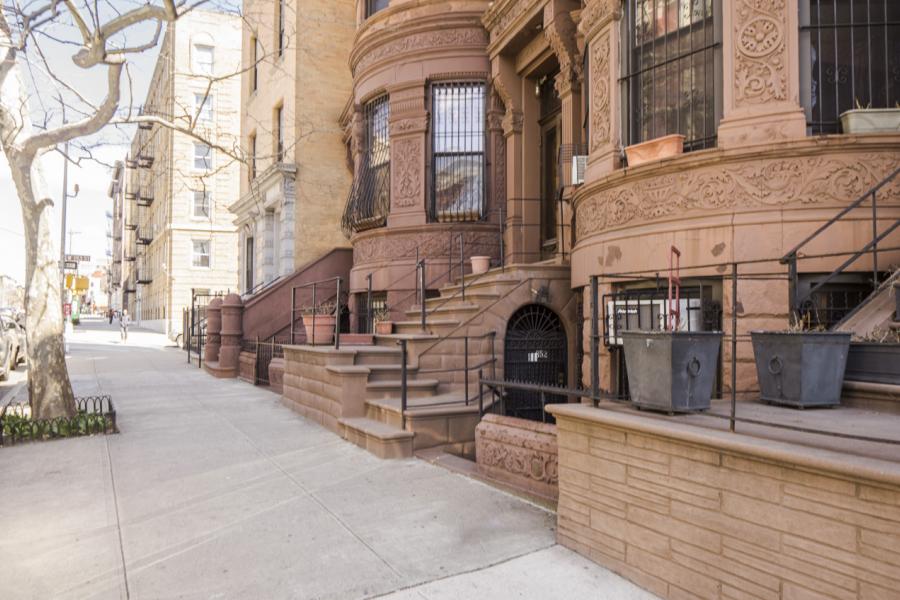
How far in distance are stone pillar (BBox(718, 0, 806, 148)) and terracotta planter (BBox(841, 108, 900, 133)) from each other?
427mm

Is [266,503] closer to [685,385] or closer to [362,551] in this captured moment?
[362,551]

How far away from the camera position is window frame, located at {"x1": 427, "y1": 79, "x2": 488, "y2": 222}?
12.8m

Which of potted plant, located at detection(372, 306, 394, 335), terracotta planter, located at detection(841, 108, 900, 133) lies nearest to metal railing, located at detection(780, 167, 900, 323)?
terracotta planter, located at detection(841, 108, 900, 133)

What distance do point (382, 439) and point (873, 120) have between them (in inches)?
240

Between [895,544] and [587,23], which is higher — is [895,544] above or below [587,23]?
below

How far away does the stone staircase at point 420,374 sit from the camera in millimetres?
7473

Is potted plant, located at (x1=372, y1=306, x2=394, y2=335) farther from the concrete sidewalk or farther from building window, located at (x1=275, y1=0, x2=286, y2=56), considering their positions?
building window, located at (x1=275, y1=0, x2=286, y2=56)

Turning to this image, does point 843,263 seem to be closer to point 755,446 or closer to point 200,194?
point 755,446

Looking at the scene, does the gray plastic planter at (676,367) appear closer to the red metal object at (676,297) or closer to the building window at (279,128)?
the red metal object at (676,297)

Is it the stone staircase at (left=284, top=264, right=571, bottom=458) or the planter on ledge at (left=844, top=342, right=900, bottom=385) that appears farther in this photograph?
the stone staircase at (left=284, top=264, right=571, bottom=458)

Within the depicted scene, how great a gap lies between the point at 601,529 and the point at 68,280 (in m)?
32.2

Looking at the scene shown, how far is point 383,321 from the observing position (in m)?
11.6

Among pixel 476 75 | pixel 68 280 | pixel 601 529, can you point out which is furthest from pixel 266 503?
pixel 68 280

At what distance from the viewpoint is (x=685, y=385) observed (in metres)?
4.13
